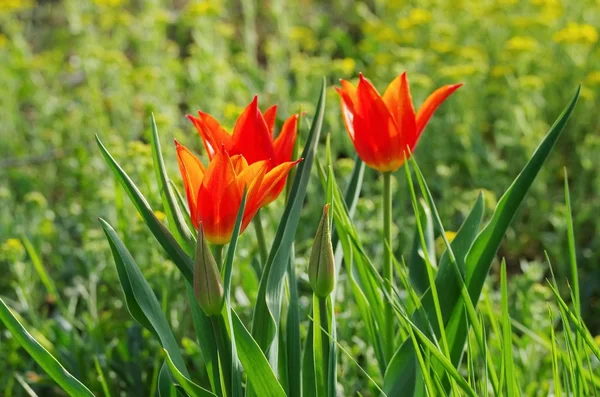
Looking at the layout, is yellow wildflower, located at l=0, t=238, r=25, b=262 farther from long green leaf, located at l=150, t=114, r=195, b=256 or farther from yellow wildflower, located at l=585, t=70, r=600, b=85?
yellow wildflower, located at l=585, t=70, r=600, b=85

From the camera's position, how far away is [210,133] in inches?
51.3

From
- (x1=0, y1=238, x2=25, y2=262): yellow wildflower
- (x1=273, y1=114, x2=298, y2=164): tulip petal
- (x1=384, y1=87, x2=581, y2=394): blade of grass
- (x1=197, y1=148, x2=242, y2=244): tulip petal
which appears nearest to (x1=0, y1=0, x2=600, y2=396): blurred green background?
(x1=0, y1=238, x2=25, y2=262): yellow wildflower

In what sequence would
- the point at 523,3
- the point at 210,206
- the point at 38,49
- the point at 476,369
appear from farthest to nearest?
the point at 38,49, the point at 523,3, the point at 476,369, the point at 210,206

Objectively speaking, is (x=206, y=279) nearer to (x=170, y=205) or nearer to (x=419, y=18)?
(x=170, y=205)

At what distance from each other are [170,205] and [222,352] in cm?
24

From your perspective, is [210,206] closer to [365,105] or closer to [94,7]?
[365,105]

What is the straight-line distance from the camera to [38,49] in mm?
5059

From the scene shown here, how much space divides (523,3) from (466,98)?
3.42 feet

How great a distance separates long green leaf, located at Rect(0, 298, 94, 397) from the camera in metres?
1.18

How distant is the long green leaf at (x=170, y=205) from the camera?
50.5 inches

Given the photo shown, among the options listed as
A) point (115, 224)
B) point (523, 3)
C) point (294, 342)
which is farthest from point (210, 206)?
point (523, 3)

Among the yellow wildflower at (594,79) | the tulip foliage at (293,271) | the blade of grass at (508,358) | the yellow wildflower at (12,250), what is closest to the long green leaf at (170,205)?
the tulip foliage at (293,271)

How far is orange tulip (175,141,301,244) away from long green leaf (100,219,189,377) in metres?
0.12

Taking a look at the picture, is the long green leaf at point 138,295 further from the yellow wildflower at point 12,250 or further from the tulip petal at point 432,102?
the yellow wildflower at point 12,250
